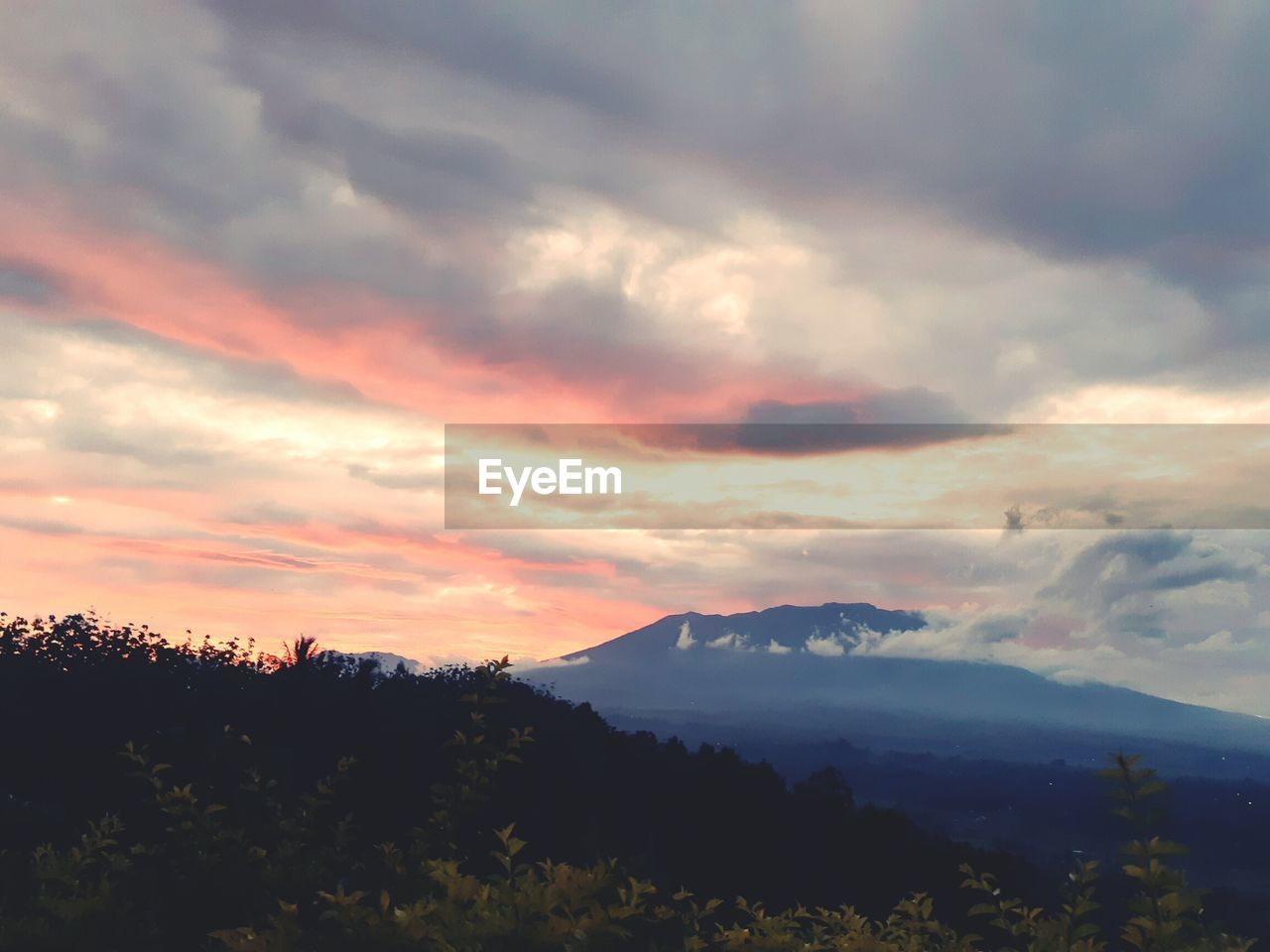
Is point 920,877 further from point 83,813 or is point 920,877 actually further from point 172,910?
point 172,910

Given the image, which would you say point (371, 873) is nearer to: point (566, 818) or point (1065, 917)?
point (1065, 917)

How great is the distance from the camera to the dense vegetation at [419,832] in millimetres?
5715

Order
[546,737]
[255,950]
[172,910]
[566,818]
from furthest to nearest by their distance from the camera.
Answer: [546,737] → [566,818] → [172,910] → [255,950]

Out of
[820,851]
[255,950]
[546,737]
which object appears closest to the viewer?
[255,950]

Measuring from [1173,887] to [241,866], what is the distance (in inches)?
233

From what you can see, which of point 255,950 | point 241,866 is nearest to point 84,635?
point 241,866

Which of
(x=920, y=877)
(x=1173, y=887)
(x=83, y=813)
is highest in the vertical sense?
(x=1173, y=887)

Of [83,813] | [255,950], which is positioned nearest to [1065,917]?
[255,950]

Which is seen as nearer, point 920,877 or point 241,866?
point 241,866

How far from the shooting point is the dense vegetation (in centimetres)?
571

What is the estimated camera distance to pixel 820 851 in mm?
38938

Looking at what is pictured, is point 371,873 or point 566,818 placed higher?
point 371,873

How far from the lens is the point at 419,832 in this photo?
8.29 meters

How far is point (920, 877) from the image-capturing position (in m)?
40.5
